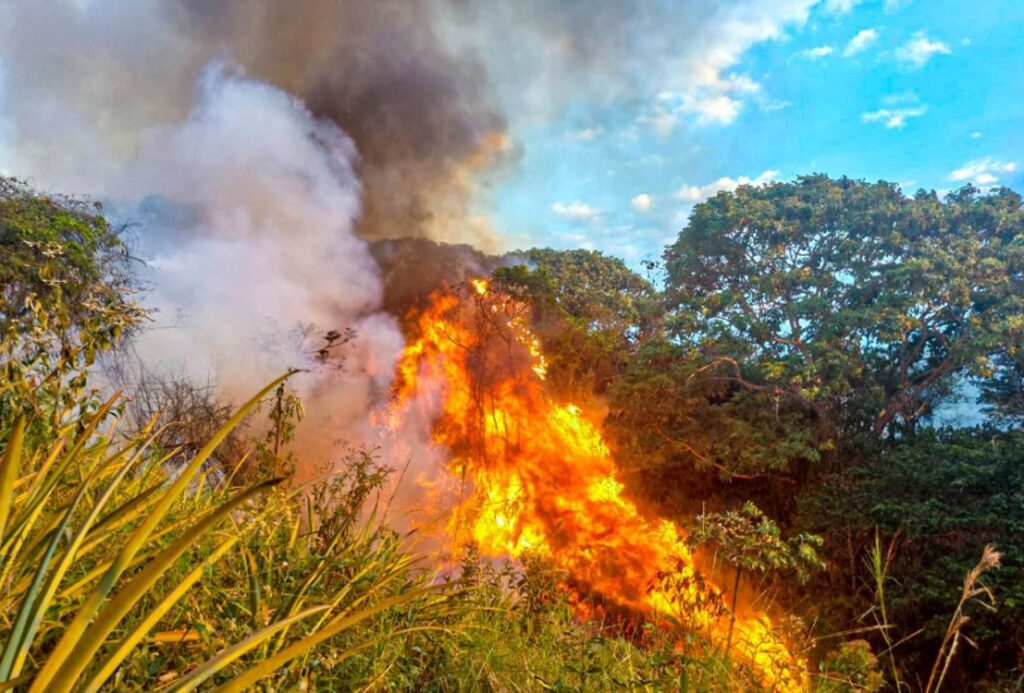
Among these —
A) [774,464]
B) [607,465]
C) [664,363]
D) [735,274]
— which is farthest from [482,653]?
[735,274]

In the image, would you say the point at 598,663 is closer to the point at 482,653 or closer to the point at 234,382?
the point at 482,653

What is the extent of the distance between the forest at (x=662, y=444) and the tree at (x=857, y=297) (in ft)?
0.18

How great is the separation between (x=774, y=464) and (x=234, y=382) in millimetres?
9521

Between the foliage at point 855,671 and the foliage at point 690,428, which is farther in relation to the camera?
the foliage at point 690,428

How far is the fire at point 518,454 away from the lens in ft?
35.4

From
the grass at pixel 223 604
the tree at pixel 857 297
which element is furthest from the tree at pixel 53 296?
the tree at pixel 857 297

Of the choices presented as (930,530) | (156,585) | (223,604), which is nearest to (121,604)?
(223,604)

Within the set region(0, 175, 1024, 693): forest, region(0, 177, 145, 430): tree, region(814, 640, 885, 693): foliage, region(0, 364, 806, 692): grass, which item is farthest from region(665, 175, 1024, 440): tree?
region(0, 177, 145, 430): tree

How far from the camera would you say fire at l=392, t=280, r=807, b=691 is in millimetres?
10797

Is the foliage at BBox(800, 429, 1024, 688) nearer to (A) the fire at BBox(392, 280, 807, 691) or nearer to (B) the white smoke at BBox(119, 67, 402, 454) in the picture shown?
(A) the fire at BBox(392, 280, 807, 691)

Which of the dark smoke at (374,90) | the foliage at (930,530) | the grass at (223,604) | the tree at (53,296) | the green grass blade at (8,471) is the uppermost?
the dark smoke at (374,90)

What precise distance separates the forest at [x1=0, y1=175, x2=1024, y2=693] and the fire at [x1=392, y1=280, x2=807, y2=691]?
0.06 m

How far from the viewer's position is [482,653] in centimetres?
241

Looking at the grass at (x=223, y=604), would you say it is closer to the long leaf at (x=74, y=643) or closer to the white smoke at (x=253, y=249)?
the long leaf at (x=74, y=643)
